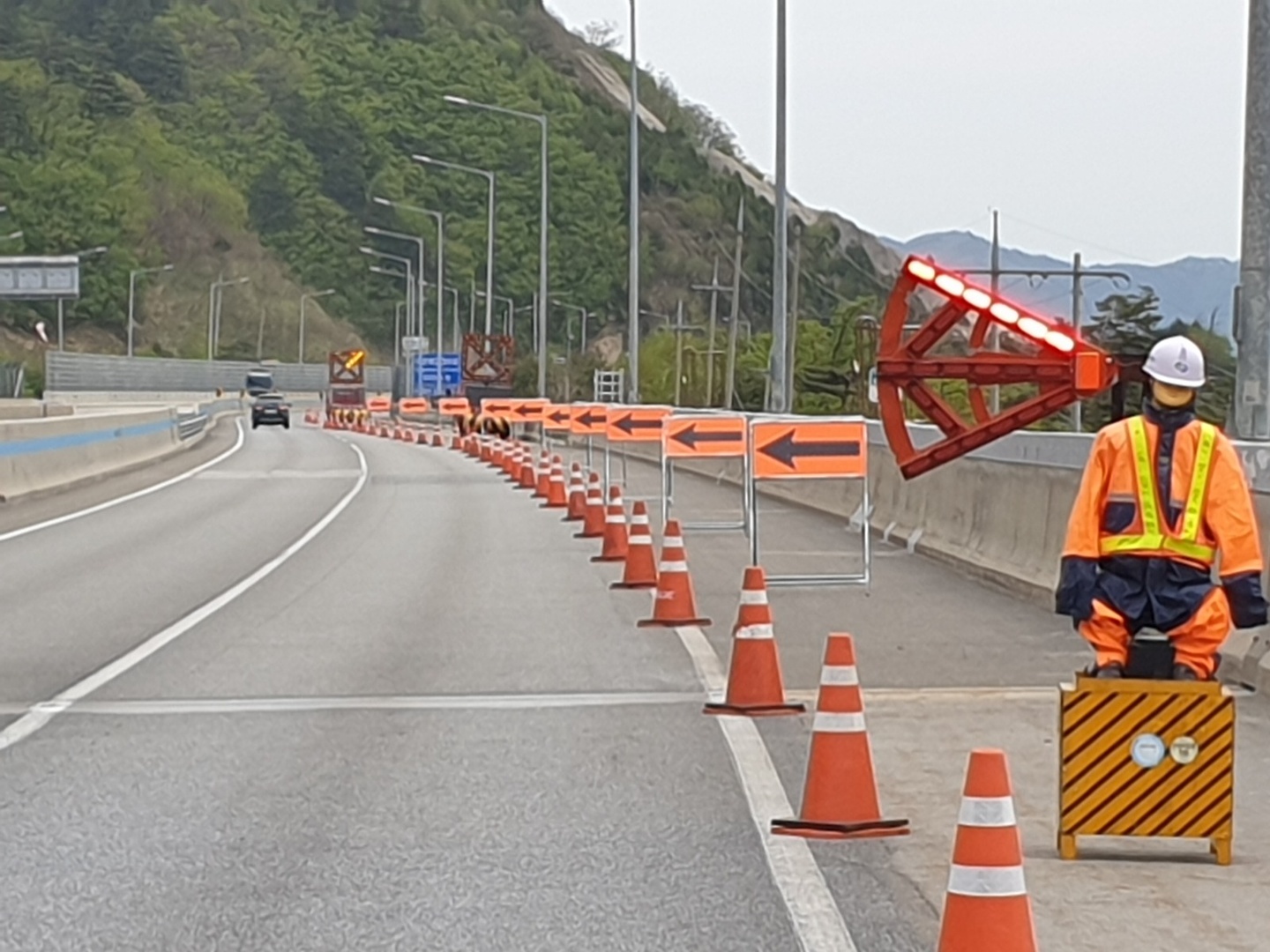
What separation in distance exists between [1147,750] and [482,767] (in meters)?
3.32

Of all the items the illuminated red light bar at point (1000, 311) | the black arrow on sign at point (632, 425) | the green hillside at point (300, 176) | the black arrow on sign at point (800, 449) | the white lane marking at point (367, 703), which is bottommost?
the white lane marking at point (367, 703)

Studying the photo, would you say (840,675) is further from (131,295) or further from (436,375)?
(131,295)

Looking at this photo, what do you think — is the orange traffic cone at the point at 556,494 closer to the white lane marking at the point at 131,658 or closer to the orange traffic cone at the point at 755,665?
the white lane marking at the point at 131,658

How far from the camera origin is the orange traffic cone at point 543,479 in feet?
109

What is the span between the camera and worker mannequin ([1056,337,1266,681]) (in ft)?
27.6

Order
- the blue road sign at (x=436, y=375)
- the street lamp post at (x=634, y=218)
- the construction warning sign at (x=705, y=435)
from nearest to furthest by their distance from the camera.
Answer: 1. the construction warning sign at (x=705, y=435)
2. the street lamp post at (x=634, y=218)
3. the blue road sign at (x=436, y=375)

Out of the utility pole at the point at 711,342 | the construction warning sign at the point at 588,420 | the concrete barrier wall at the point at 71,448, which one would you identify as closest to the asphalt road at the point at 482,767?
the concrete barrier wall at the point at 71,448

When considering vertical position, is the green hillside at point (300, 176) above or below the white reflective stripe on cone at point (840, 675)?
above

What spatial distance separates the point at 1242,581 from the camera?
8234 millimetres

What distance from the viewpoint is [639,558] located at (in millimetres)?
19062

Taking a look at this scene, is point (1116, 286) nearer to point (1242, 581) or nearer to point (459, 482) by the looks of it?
point (459, 482)

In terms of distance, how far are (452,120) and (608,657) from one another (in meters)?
166

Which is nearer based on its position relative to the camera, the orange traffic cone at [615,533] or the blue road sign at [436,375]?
the orange traffic cone at [615,533]

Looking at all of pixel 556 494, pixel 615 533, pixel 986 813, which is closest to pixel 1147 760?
pixel 986 813
